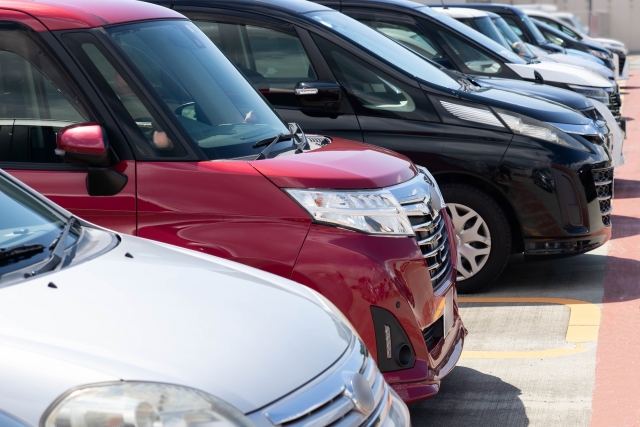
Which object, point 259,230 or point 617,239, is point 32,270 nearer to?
point 259,230

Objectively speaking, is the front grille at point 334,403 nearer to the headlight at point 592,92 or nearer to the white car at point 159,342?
the white car at point 159,342

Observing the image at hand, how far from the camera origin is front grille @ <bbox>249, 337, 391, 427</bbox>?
237 centimetres

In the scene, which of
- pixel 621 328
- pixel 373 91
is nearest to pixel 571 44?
pixel 373 91

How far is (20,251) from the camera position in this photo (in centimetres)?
291

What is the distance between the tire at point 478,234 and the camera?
645 centimetres

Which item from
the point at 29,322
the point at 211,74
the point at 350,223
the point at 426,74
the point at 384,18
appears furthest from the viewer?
the point at 384,18

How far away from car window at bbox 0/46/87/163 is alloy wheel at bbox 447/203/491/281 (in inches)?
117

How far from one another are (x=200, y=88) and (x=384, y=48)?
247cm

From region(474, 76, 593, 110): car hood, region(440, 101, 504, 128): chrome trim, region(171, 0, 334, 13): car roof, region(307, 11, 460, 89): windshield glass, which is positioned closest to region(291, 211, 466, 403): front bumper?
region(440, 101, 504, 128): chrome trim

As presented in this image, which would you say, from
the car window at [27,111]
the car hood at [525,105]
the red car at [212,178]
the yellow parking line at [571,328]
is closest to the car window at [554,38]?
the car hood at [525,105]

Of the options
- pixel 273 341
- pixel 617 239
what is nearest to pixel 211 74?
pixel 273 341

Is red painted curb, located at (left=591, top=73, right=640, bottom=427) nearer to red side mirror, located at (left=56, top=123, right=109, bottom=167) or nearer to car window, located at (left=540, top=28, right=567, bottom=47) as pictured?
red side mirror, located at (left=56, top=123, right=109, bottom=167)

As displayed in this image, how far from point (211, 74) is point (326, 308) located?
2.08 meters

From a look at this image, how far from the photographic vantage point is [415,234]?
4.25 metres
